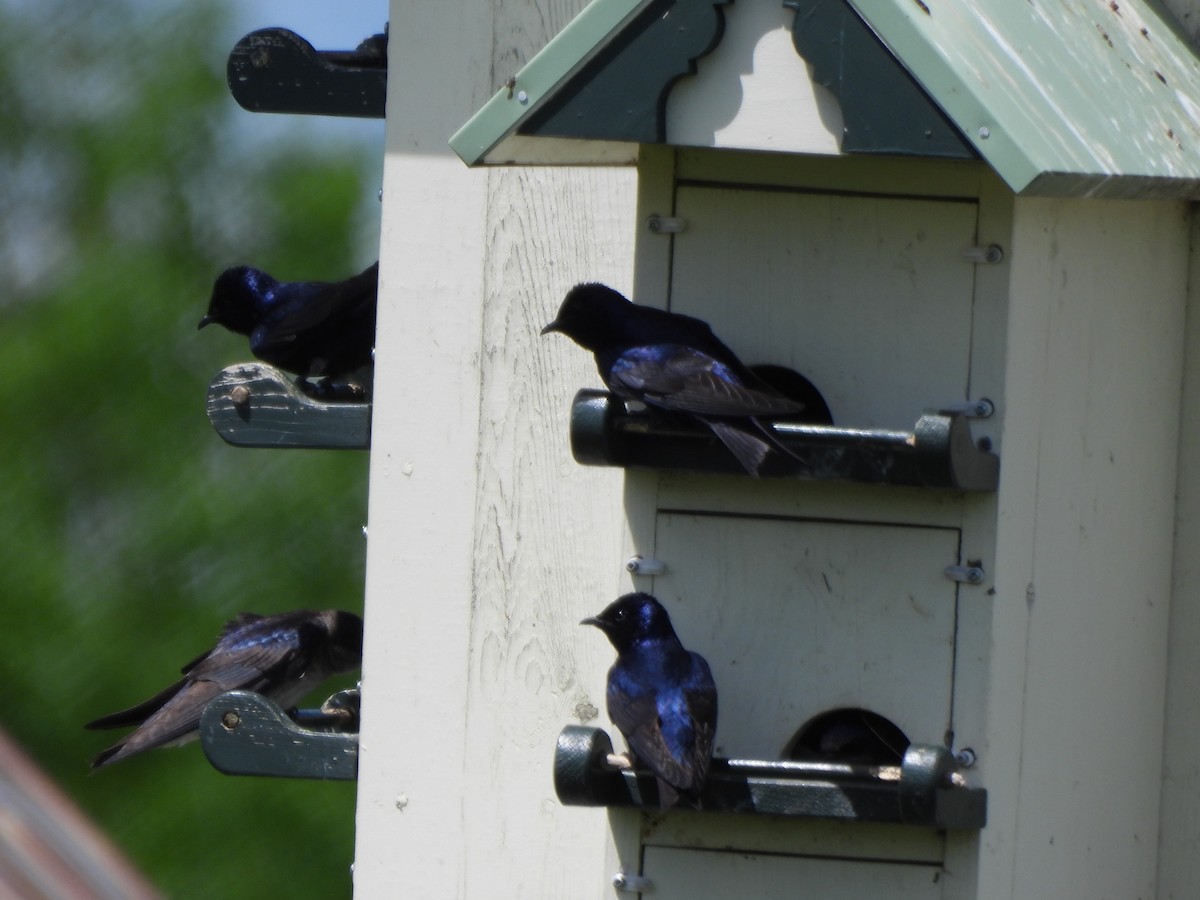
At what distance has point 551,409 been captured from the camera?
3988 millimetres

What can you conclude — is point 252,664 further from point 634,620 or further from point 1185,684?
point 1185,684

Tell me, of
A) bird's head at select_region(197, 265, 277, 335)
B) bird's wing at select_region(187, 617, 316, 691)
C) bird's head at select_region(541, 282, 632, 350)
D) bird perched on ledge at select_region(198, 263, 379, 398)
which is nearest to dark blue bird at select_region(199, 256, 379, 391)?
bird perched on ledge at select_region(198, 263, 379, 398)

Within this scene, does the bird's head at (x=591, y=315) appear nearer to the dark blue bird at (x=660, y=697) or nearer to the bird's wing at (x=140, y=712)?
the dark blue bird at (x=660, y=697)

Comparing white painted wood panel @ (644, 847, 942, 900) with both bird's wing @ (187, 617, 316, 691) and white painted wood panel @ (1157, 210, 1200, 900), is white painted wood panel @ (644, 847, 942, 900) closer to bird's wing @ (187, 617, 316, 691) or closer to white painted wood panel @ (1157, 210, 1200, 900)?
white painted wood panel @ (1157, 210, 1200, 900)

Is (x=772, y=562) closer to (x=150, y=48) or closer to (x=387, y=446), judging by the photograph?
(x=387, y=446)

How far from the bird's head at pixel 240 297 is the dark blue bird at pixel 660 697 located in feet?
7.33

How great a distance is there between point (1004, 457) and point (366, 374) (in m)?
1.88

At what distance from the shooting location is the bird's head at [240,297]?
17.3ft

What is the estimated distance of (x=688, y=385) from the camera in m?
3.11

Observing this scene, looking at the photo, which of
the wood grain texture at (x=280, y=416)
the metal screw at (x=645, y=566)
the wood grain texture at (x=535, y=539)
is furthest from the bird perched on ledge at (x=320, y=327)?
the metal screw at (x=645, y=566)

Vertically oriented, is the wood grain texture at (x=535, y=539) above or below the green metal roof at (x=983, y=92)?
below

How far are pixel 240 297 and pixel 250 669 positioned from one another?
0.99 metres

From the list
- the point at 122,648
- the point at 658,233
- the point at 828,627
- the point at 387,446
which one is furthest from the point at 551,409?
the point at 122,648

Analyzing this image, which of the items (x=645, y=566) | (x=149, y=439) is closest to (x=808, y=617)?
(x=645, y=566)
